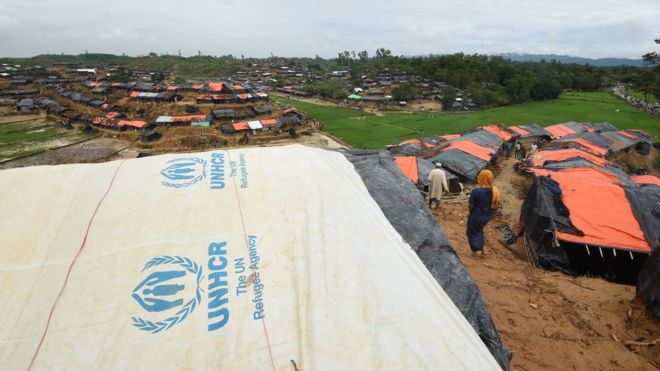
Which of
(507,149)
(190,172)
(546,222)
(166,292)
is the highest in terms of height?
(190,172)

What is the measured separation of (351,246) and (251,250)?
0.91 metres

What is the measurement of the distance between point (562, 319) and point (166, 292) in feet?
17.2

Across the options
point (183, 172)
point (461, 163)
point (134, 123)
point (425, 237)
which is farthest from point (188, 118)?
point (425, 237)

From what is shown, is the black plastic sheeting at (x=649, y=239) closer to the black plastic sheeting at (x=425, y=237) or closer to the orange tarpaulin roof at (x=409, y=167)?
the black plastic sheeting at (x=425, y=237)

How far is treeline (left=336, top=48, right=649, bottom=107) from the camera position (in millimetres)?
57156

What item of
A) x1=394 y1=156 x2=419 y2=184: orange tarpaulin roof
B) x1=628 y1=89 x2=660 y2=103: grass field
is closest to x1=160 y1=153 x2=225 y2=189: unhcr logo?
x1=394 y1=156 x2=419 y2=184: orange tarpaulin roof

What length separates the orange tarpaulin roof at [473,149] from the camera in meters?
16.0

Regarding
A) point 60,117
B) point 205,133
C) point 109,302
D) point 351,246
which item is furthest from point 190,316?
point 60,117

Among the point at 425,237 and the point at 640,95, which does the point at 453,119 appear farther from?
the point at 640,95

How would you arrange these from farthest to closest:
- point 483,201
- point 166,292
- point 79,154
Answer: point 79,154 → point 483,201 → point 166,292

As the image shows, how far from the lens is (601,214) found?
6969mm

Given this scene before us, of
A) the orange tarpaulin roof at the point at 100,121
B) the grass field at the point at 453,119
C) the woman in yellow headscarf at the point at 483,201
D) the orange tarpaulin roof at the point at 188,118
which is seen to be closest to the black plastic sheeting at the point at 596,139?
the grass field at the point at 453,119

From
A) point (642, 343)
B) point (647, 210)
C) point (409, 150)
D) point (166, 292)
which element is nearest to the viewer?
point (166, 292)

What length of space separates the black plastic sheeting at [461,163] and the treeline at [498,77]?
4249 centimetres
